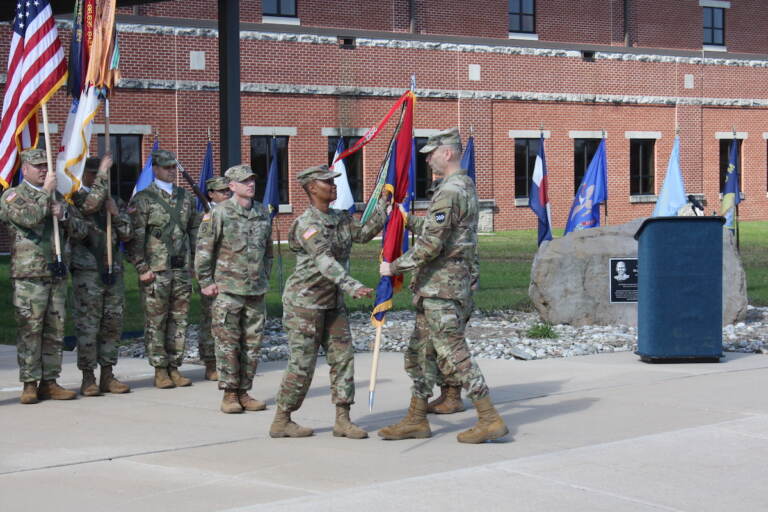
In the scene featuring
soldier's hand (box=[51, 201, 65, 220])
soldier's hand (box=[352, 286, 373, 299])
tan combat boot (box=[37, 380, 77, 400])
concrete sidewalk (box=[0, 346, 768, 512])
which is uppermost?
soldier's hand (box=[51, 201, 65, 220])

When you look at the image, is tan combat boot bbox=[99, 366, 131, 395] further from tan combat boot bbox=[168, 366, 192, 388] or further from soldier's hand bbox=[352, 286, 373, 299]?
soldier's hand bbox=[352, 286, 373, 299]

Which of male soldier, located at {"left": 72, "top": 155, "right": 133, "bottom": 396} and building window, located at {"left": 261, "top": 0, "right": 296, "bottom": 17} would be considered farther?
building window, located at {"left": 261, "top": 0, "right": 296, "bottom": 17}

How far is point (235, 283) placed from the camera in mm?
8750

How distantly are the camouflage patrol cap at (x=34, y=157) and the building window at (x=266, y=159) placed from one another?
23.0 meters

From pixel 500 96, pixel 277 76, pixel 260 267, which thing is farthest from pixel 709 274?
pixel 500 96

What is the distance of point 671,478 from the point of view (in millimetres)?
6344

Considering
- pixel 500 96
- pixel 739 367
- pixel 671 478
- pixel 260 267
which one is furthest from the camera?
pixel 500 96

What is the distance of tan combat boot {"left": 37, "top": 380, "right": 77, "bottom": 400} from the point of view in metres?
9.37

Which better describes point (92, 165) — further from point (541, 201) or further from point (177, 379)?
point (541, 201)

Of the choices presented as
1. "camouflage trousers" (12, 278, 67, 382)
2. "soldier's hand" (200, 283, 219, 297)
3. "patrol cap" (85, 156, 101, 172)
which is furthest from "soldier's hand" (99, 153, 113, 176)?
"soldier's hand" (200, 283, 219, 297)

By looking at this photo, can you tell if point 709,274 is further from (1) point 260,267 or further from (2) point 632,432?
(1) point 260,267

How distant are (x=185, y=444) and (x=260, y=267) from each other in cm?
181

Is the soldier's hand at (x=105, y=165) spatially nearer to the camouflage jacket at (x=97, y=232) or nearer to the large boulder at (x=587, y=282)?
the camouflage jacket at (x=97, y=232)

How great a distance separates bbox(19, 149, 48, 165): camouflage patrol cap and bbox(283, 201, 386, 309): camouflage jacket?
258 cm
